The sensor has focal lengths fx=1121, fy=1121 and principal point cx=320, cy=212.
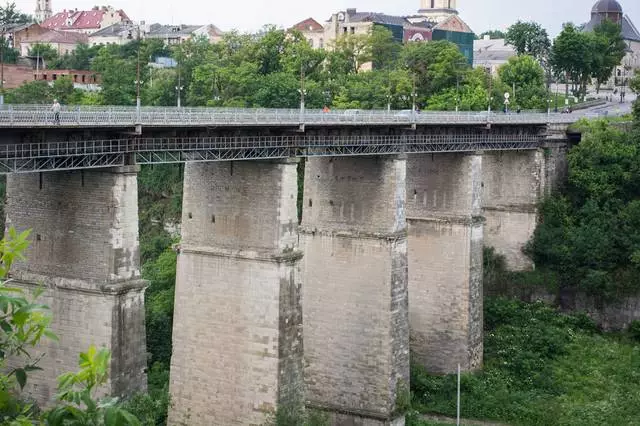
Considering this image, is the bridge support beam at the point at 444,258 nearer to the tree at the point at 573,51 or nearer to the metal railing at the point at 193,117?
the metal railing at the point at 193,117

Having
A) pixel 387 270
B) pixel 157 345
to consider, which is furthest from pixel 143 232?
pixel 387 270

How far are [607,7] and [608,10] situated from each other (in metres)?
0.50

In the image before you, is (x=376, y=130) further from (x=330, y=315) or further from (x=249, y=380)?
(x=249, y=380)

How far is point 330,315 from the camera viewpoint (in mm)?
45688

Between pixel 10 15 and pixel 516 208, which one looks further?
pixel 10 15

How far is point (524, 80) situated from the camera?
91.9 metres

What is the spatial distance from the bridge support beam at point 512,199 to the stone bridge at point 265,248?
26.0 feet

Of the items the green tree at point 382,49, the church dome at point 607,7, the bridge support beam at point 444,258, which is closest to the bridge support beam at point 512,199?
the bridge support beam at point 444,258

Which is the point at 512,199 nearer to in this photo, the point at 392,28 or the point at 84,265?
the point at 84,265

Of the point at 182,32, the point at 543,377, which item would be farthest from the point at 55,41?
the point at 543,377

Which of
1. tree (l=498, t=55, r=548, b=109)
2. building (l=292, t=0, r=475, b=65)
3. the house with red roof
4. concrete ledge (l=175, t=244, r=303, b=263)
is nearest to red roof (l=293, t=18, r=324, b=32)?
building (l=292, t=0, r=475, b=65)

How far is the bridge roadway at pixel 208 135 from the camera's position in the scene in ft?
99.5

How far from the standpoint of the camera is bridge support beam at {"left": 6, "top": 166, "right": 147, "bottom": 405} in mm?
32406

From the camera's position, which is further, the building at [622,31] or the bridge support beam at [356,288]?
the building at [622,31]
